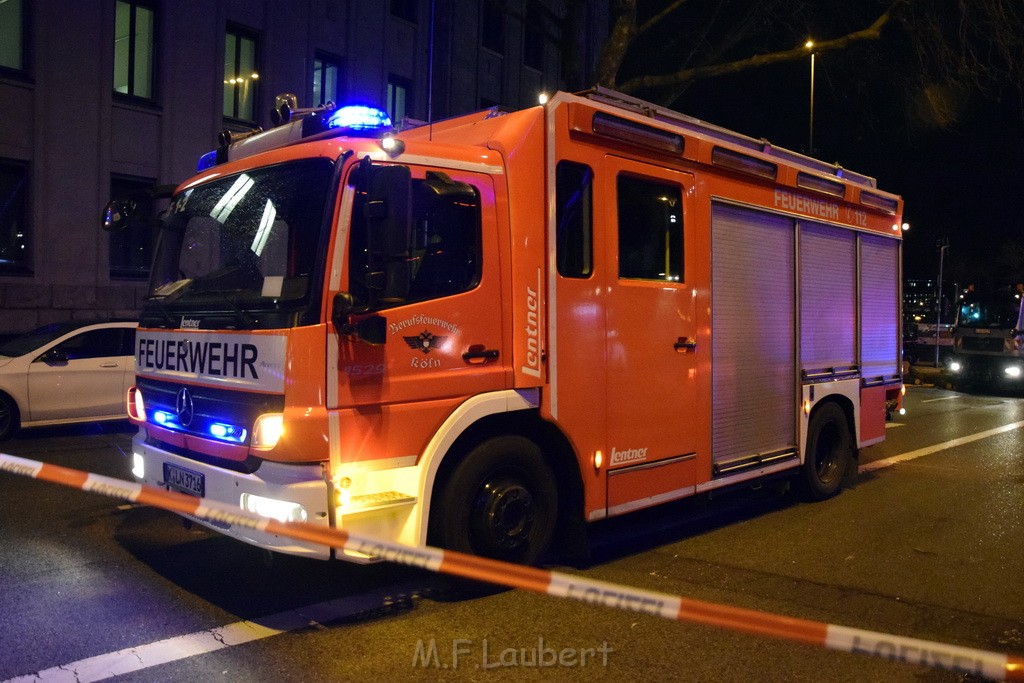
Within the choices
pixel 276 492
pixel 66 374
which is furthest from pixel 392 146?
pixel 66 374

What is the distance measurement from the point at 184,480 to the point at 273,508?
0.88m

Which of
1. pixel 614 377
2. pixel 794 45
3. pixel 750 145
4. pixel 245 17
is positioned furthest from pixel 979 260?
pixel 614 377

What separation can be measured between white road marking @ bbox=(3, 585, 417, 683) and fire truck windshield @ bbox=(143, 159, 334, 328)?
5.28 feet

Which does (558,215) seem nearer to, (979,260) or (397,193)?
(397,193)

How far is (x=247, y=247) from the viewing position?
486cm

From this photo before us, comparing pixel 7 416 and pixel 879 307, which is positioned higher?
pixel 879 307

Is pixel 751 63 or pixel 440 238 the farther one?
pixel 751 63

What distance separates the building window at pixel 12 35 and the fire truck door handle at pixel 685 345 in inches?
576

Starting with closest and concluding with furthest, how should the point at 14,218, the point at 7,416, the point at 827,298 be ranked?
the point at 827,298 < the point at 7,416 < the point at 14,218

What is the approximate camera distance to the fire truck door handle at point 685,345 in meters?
6.27

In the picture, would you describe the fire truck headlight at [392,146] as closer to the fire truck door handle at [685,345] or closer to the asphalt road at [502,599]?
the asphalt road at [502,599]

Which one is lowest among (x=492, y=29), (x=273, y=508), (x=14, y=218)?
(x=273, y=508)

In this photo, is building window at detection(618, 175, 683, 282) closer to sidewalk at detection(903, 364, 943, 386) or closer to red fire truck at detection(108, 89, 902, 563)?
red fire truck at detection(108, 89, 902, 563)

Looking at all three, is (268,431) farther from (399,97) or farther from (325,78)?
(399,97)
